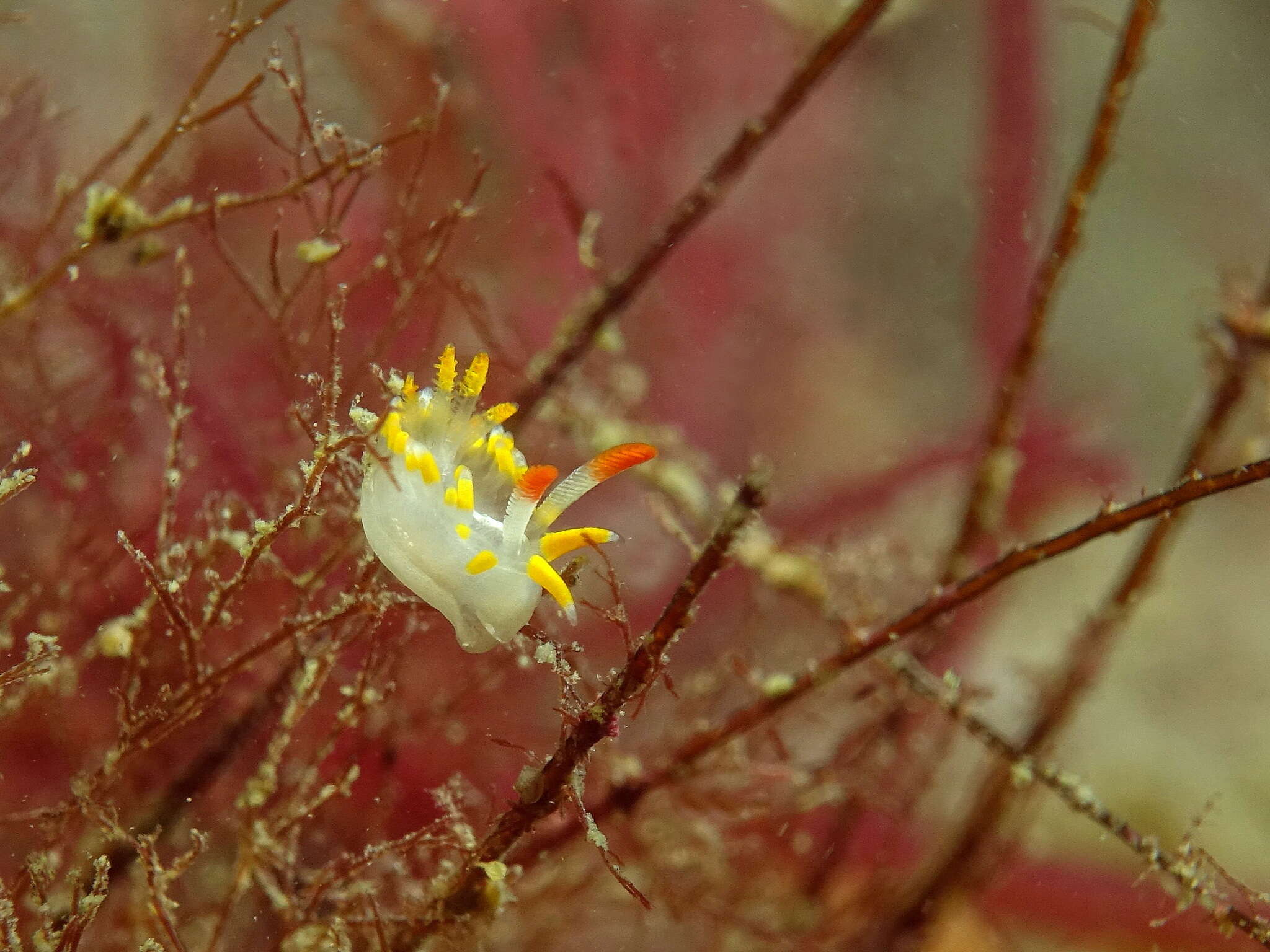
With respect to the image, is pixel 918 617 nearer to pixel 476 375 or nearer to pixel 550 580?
pixel 550 580

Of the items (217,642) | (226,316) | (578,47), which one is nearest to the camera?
(217,642)

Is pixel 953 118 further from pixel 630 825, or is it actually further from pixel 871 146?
pixel 630 825

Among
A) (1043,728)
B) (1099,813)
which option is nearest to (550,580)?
(1099,813)

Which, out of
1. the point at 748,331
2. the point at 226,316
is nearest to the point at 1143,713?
the point at 748,331

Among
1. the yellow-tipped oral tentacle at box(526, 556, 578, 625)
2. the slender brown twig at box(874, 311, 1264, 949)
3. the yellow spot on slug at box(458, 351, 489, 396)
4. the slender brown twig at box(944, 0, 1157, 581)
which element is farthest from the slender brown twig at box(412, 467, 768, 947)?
the slender brown twig at box(874, 311, 1264, 949)

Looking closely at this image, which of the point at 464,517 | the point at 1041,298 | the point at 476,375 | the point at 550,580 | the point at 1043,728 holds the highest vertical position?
the point at 1041,298

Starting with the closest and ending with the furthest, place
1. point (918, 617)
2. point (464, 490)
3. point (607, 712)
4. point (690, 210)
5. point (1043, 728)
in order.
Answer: point (607, 712) < point (464, 490) < point (918, 617) < point (690, 210) < point (1043, 728)

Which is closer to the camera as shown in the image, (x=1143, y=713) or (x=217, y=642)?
(x=217, y=642)

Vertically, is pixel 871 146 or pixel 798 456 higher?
pixel 871 146
